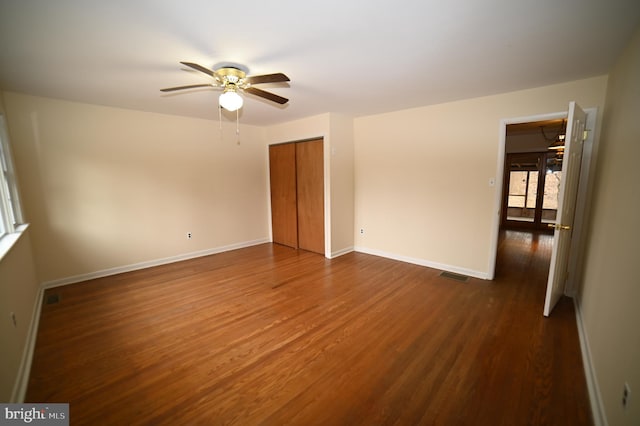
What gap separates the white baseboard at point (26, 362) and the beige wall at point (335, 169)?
3465mm

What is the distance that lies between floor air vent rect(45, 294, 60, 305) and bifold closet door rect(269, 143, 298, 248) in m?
3.34

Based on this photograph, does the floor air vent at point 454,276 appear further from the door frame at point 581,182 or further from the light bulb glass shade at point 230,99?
the light bulb glass shade at point 230,99

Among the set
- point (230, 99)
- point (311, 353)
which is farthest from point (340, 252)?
point (230, 99)

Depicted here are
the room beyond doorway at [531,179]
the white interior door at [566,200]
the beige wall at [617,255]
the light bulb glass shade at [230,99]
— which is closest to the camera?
the beige wall at [617,255]

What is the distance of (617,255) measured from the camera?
167 centimetres

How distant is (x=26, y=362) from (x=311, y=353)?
211 cm

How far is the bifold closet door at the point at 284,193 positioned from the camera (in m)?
5.02

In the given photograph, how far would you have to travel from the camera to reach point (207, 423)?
1505 millimetres

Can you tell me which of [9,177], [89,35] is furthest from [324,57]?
[9,177]

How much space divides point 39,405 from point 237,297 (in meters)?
1.65

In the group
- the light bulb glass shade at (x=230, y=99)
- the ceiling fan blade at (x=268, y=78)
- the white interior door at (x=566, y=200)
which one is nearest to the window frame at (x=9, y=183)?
the light bulb glass shade at (x=230, y=99)

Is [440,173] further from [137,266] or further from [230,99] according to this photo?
[137,266]

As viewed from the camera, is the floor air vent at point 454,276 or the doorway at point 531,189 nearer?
the floor air vent at point 454,276

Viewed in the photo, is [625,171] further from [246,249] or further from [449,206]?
[246,249]
